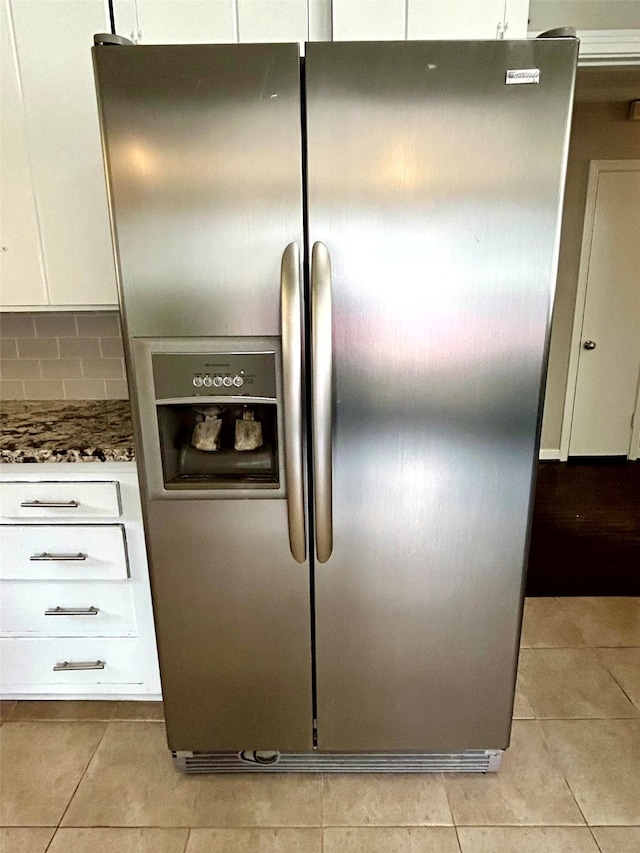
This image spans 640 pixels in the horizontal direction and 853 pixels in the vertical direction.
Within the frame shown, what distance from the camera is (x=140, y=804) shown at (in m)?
1.66

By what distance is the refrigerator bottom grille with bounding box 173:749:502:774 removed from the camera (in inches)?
67.8

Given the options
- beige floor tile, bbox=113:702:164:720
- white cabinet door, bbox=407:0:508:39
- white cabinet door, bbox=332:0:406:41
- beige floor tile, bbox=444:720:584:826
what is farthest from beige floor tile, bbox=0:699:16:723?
white cabinet door, bbox=407:0:508:39

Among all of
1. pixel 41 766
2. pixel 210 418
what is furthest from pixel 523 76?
pixel 41 766

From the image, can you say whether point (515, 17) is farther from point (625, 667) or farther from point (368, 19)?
point (625, 667)

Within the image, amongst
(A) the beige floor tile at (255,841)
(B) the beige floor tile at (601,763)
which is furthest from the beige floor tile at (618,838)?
(A) the beige floor tile at (255,841)

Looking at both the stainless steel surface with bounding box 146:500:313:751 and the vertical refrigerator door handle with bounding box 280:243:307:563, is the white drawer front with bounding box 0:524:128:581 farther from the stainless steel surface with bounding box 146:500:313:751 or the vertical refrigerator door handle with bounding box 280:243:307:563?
the vertical refrigerator door handle with bounding box 280:243:307:563

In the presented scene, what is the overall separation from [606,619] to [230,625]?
175 cm

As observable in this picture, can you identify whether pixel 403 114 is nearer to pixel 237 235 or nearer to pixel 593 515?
pixel 237 235

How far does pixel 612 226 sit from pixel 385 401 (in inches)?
135

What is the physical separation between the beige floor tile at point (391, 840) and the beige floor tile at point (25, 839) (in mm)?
756

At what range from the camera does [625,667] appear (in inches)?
86.0

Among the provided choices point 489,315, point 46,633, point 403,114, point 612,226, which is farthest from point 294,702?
point 612,226

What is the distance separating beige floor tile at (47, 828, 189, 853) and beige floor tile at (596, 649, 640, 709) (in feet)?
5.13

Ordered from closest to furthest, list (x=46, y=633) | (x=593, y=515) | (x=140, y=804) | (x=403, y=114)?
(x=403, y=114) → (x=140, y=804) → (x=46, y=633) → (x=593, y=515)
